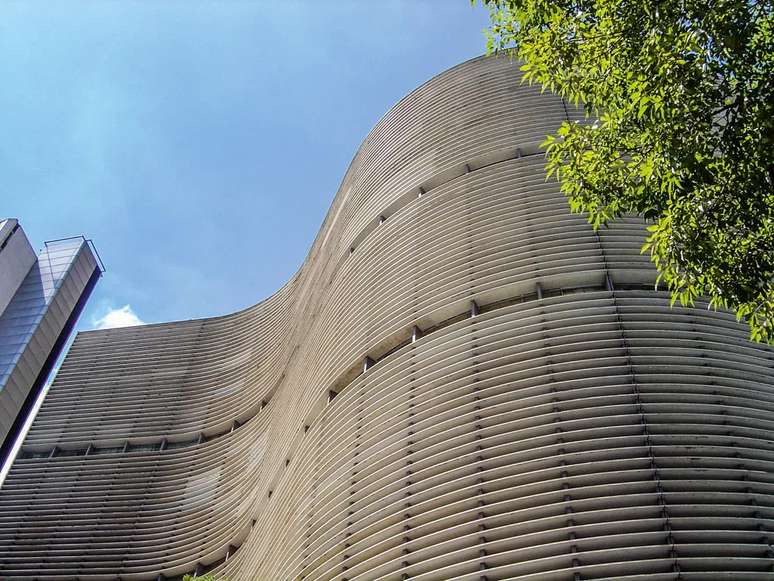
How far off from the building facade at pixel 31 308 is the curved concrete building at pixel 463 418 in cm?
1325

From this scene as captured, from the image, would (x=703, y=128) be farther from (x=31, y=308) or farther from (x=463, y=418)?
(x=31, y=308)

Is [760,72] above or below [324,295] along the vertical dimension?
below

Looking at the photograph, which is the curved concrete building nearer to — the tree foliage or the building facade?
the tree foliage

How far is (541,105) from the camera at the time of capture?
18.0m

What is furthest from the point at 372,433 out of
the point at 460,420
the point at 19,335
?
the point at 19,335

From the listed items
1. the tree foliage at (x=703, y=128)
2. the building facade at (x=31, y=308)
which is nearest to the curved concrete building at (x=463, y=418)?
the tree foliage at (x=703, y=128)

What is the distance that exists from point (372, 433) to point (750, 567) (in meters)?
6.53

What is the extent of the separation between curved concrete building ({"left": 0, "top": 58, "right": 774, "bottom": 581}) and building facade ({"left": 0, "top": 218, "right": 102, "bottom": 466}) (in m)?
13.2

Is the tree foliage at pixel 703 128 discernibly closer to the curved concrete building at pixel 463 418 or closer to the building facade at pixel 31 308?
the curved concrete building at pixel 463 418

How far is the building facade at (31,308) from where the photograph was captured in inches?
1455

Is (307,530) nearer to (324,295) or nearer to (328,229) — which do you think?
(324,295)

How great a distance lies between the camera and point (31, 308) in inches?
1572

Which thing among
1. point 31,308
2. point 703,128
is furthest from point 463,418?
point 31,308

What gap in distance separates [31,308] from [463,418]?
115 ft
